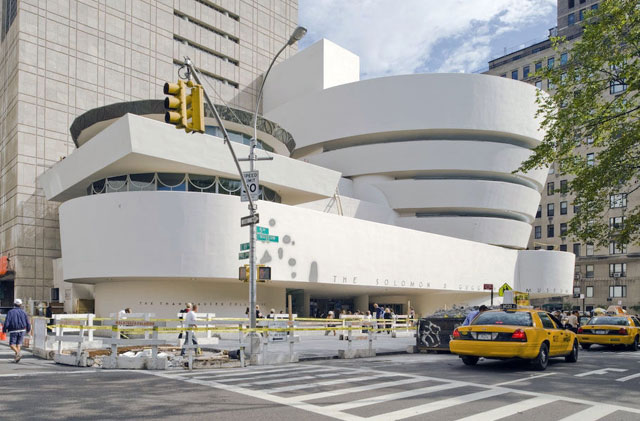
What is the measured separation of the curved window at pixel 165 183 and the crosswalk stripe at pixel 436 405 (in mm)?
25854

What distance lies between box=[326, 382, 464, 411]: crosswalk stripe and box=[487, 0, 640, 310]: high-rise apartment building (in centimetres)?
6172

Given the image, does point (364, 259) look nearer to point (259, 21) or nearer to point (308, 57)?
point (308, 57)

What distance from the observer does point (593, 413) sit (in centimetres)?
890

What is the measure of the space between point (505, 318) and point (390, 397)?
571 cm

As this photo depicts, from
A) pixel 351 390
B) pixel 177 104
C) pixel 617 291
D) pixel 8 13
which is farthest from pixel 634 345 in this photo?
pixel 617 291

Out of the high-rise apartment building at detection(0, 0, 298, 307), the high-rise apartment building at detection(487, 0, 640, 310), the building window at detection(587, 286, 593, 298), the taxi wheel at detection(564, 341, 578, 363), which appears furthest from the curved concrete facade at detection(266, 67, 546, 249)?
the taxi wheel at detection(564, 341, 578, 363)

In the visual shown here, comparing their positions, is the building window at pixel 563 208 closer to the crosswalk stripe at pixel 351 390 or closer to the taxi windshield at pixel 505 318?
the taxi windshield at pixel 505 318

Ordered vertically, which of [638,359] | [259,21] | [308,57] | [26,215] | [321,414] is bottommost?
[638,359]

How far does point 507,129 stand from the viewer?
181 ft

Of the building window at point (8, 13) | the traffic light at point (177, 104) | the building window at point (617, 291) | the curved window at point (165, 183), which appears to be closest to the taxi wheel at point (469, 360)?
the traffic light at point (177, 104)

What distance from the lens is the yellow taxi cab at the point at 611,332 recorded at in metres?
22.2

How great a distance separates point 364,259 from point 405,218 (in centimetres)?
1427

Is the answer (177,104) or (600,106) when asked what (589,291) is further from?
(177,104)

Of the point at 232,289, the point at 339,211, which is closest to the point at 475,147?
the point at 339,211
